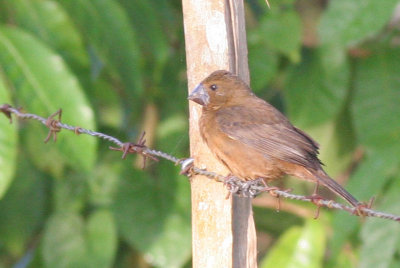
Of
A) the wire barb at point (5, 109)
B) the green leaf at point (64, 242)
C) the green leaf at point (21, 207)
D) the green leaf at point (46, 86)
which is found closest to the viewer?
the wire barb at point (5, 109)

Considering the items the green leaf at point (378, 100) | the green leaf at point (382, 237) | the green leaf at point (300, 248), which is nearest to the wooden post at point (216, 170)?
the green leaf at point (382, 237)

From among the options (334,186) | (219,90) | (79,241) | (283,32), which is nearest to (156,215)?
(79,241)

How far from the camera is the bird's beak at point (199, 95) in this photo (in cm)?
377

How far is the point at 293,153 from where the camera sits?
4133mm

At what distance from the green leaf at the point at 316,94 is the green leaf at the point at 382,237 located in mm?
1228

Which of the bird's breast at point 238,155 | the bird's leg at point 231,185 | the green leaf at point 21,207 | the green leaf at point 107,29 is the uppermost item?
the green leaf at point 107,29

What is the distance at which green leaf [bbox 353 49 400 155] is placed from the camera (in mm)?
5285

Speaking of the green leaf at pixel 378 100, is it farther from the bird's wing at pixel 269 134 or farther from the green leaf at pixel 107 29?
the green leaf at pixel 107 29

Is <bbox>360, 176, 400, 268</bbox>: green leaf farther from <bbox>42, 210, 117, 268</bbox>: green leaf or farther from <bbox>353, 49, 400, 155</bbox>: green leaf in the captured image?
<bbox>42, 210, 117, 268</bbox>: green leaf

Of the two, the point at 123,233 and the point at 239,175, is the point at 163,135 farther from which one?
the point at 239,175

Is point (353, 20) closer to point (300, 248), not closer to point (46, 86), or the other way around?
point (300, 248)

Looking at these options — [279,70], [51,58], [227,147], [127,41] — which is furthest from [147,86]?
[227,147]

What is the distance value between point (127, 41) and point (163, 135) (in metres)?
1.28

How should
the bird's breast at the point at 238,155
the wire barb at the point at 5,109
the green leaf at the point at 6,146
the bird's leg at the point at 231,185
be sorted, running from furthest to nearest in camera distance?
the green leaf at the point at 6,146
the wire barb at the point at 5,109
the bird's breast at the point at 238,155
the bird's leg at the point at 231,185
